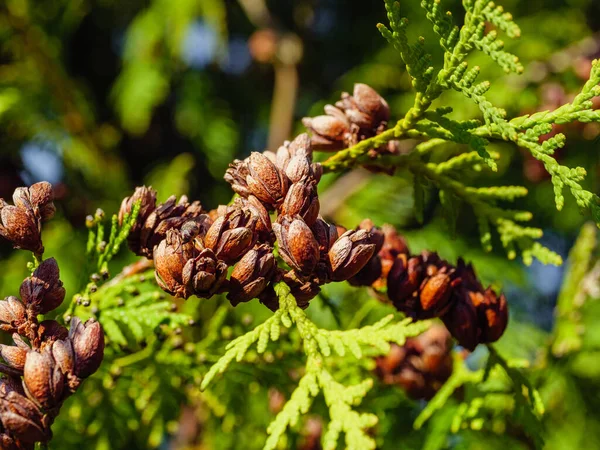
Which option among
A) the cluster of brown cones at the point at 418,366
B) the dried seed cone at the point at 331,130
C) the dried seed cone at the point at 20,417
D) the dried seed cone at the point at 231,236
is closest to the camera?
the dried seed cone at the point at 20,417

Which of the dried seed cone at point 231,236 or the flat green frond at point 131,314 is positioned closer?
the dried seed cone at point 231,236

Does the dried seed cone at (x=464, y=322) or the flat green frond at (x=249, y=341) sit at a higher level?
the flat green frond at (x=249, y=341)

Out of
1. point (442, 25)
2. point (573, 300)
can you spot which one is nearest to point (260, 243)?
point (442, 25)

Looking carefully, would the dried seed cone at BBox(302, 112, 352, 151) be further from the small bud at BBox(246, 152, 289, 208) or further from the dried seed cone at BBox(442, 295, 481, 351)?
the dried seed cone at BBox(442, 295, 481, 351)

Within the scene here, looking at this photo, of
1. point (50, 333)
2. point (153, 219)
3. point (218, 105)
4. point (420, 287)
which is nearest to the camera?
point (50, 333)

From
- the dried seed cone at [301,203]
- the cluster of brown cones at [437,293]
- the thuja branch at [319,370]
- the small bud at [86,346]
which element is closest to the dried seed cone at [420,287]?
the cluster of brown cones at [437,293]

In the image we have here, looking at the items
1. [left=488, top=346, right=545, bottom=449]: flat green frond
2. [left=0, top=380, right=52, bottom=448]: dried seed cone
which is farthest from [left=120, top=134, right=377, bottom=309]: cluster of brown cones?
[left=488, top=346, right=545, bottom=449]: flat green frond

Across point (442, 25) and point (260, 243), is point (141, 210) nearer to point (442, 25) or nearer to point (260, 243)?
point (260, 243)

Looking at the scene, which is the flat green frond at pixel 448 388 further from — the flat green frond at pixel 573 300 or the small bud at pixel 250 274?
the small bud at pixel 250 274
